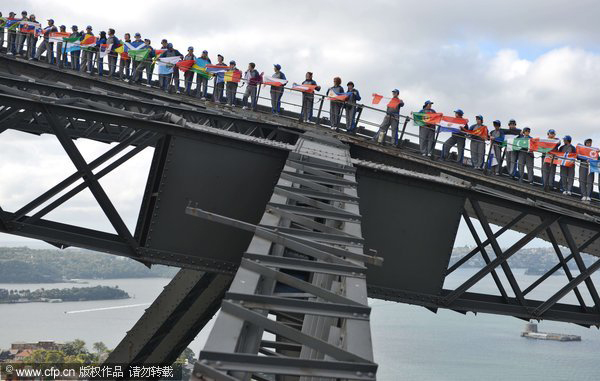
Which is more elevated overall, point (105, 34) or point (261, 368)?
point (105, 34)

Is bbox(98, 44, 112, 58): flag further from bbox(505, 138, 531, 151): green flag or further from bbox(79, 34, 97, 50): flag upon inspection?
bbox(505, 138, 531, 151): green flag

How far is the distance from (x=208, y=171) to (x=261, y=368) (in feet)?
24.7

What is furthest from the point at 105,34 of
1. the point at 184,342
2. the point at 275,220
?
the point at 275,220

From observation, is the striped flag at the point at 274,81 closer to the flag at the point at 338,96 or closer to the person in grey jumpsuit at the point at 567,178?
the flag at the point at 338,96

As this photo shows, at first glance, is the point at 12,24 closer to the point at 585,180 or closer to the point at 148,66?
the point at 148,66

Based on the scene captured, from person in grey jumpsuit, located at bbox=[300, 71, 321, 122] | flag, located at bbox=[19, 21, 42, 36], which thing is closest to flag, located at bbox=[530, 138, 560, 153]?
person in grey jumpsuit, located at bbox=[300, 71, 321, 122]

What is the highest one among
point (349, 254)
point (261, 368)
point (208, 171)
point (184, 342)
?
point (208, 171)

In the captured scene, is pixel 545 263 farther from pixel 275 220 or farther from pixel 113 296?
pixel 275 220

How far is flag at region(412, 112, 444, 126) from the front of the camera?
2086 centimetres

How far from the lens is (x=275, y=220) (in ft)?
24.2

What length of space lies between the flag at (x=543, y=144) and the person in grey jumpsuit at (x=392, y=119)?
3713mm

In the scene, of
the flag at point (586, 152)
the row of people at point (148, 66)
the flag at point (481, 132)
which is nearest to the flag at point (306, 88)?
the row of people at point (148, 66)

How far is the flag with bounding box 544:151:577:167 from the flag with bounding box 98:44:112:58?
1681 cm

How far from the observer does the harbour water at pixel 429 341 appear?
282 ft
